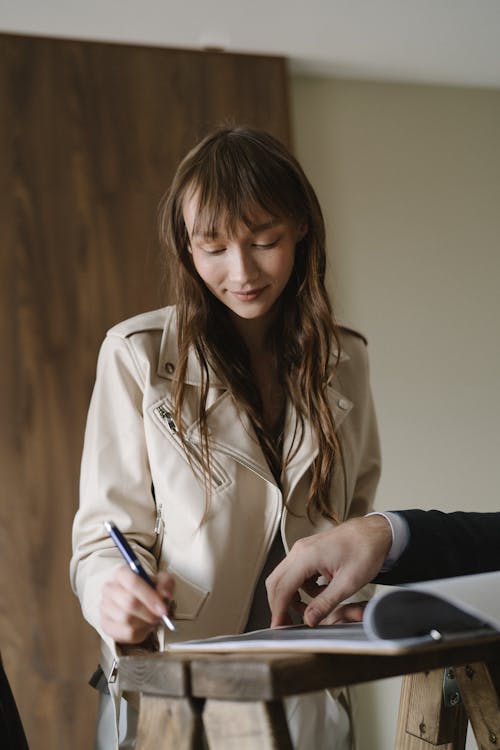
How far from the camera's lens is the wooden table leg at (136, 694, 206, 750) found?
71 centimetres

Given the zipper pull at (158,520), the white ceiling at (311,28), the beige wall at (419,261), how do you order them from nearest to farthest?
the zipper pull at (158,520), the white ceiling at (311,28), the beige wall at (419,261)

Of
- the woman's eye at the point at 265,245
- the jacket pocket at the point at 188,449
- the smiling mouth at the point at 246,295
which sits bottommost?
the jacket pocket at the point at 188,449

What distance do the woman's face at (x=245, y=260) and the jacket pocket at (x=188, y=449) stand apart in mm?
186

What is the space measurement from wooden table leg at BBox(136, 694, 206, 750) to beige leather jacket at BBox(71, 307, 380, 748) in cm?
39

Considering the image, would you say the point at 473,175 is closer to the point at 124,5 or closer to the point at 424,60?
the point at 424,60

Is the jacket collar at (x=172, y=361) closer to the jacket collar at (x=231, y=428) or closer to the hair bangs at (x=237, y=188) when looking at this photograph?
the jacket collar at (x=231, y=428)

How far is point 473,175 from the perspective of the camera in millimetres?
3309

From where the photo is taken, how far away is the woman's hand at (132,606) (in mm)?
919

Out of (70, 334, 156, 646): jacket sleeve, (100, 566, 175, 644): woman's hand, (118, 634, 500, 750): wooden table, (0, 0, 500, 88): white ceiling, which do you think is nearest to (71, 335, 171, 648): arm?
(70, 334, 156, 646): jacket sleeve

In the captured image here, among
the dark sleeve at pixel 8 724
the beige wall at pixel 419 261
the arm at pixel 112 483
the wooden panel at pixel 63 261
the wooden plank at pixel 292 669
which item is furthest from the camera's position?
the beige wall at pixel 419 261

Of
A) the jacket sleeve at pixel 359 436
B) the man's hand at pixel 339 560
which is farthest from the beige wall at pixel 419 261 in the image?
the man's hand at pixel 339 560

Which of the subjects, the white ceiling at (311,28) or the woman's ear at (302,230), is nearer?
the woman's ear at (302,230)

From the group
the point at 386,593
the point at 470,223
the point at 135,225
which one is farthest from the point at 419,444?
the point at 386,593

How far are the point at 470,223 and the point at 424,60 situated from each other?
0.58 metres
